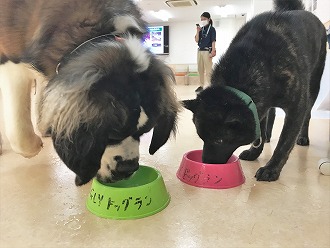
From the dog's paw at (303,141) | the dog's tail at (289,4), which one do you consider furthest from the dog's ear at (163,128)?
the dog's tail at (289,4)

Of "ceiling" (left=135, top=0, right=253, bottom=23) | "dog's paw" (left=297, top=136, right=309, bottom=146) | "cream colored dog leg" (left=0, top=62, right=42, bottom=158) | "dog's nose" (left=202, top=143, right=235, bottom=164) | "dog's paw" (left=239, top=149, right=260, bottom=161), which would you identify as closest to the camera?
"cream colored dog leg" (left=0, top=62, right=42, bottom=158)

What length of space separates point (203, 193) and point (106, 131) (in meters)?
0.59

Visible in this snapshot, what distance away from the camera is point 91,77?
2.96 ft

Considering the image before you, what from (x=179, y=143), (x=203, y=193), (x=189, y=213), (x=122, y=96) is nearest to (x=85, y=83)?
(x=122, y=96)

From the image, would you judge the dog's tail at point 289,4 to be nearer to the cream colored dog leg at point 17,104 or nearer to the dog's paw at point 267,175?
the dog's paw at point 267,175

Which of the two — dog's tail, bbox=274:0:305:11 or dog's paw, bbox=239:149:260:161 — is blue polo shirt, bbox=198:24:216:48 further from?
dog's paw, bbox=239:149:260:161

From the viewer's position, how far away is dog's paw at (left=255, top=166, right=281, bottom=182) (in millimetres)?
1489

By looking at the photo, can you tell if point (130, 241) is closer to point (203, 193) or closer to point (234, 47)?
point (203, 193)

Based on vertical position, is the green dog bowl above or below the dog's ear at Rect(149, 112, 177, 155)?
below

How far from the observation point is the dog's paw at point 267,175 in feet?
4.89

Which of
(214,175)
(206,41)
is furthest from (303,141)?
(206,41)

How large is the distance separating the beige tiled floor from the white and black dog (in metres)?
0.18

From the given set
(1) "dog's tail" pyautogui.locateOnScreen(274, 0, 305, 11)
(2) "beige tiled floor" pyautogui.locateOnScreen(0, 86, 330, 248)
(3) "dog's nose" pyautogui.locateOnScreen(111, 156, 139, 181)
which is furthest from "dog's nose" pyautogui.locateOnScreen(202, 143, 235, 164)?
(1) "dog's tail" pyautogui.locateOnScreen(274, 0, 305, 11)

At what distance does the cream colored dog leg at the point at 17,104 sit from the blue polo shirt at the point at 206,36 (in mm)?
4943
